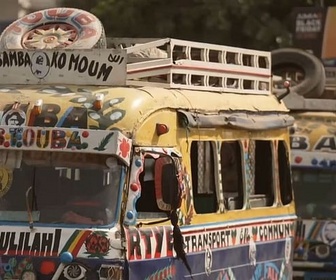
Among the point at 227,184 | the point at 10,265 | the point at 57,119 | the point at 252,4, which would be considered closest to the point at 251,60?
the point at 227,184

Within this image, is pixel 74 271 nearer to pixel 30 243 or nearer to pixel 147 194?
pixel 30 243

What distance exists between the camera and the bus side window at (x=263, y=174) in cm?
1027

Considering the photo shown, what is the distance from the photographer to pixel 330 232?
12875mm

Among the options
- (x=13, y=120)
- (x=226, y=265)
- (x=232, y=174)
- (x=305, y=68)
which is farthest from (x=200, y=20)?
(x=13, y=120)

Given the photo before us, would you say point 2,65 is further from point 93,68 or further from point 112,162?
point 112,162

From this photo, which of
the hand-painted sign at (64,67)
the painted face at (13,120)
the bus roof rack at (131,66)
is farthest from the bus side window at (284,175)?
the painted face at (13,120)

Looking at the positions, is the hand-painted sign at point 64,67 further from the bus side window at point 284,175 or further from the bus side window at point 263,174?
the bus side window at point 284,175

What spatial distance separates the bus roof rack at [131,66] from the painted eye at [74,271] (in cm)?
144

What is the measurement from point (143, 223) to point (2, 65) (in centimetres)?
180

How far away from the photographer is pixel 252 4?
20.9 metres

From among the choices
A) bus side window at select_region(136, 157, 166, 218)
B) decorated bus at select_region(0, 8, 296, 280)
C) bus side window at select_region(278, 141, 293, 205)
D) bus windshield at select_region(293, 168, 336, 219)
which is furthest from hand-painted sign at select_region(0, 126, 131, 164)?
bus windshield at select_region(293, 168, 336, 219)

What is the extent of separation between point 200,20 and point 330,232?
9.01 metres

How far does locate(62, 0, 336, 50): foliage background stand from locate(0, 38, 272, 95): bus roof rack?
434 inches

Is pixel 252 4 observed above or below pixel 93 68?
below
